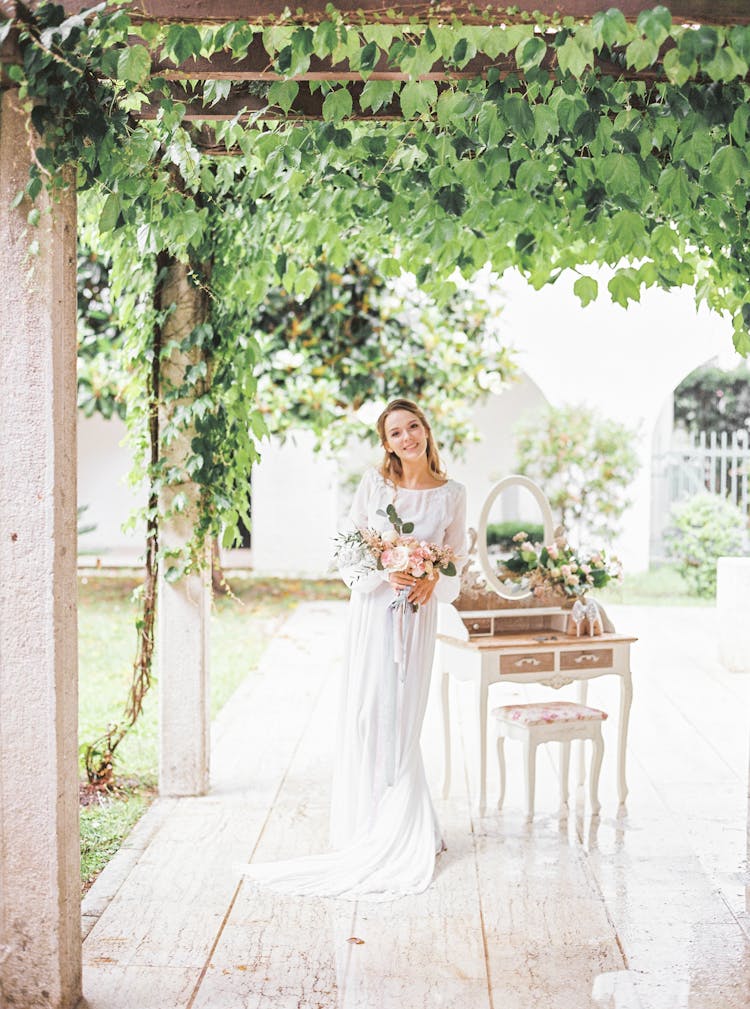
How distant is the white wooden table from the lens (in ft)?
20.9

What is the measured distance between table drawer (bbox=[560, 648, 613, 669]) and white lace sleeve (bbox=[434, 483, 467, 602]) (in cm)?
94

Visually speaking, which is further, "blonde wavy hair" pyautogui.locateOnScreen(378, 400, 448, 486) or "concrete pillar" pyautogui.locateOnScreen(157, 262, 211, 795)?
"concrete pillar" pyautogui.locateOnScreen(157, 262, 211, 795)

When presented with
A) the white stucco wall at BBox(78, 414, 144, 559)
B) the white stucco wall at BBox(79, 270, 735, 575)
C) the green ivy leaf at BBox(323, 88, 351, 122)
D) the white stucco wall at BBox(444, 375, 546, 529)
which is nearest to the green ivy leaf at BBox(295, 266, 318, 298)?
the green ivy leaf at BBox(323, 88, 351, 122)

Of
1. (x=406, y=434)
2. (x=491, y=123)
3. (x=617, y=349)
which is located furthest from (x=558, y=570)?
(x=617, y=349)

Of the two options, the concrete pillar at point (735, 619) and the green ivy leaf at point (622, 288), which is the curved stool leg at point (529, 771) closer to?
the green ivy leaf at point (622, 288)

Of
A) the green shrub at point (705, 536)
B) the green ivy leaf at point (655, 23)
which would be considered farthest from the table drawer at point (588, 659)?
the green shrub at point (705, 536)

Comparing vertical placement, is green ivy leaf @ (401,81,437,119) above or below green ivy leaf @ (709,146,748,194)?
above

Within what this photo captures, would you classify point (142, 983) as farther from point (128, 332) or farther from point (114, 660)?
point (114, 660)

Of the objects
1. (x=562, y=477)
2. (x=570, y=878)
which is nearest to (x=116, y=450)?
(x=562, y=477)

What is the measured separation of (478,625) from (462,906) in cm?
188

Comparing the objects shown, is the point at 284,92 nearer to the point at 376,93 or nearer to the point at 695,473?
the point at 376,93

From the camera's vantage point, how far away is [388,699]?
5.73 metres

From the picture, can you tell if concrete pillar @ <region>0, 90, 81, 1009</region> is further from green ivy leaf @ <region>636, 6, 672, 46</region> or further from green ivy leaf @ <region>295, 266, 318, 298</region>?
green ivy leaf @ <region>295, 266, 318, 298</region>

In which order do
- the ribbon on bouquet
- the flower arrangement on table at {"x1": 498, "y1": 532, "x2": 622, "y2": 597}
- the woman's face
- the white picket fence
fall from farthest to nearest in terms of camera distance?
the white picket fence → the flower arrangement on table at {"x1": 498, "y1": 532, "x2": 622, "y2": 597} → the woman's face → the ribbon on bouquet
